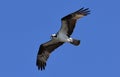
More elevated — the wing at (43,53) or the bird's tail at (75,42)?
the wing at (43,53)

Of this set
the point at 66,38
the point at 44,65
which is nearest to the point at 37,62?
the point at 44,65

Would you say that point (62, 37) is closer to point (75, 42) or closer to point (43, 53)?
point (75, 42)

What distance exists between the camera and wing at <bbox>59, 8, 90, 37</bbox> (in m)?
34.5

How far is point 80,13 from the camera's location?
34562mm

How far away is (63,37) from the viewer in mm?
35344

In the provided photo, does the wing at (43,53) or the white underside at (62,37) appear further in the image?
the wing at (43,53)

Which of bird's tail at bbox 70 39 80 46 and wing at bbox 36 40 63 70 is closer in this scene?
bird's tail at bbox 70 39 80 46

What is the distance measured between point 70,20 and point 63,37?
0.95 metres

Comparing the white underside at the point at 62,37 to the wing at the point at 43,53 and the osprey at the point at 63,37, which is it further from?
the wing at the point at 43,53

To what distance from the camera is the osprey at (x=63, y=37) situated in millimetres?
34750

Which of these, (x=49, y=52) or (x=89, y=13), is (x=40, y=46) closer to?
(x=49, y=52)

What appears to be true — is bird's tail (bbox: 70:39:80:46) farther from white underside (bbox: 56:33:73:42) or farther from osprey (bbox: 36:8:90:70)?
white underside (bbox: 56:33:73:42)

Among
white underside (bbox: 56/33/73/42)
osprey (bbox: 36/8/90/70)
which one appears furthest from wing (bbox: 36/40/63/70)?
white underside (bbox: 56/33/73/42)

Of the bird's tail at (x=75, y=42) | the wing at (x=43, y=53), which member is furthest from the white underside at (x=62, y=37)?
the wing at (x=43, y=53)
